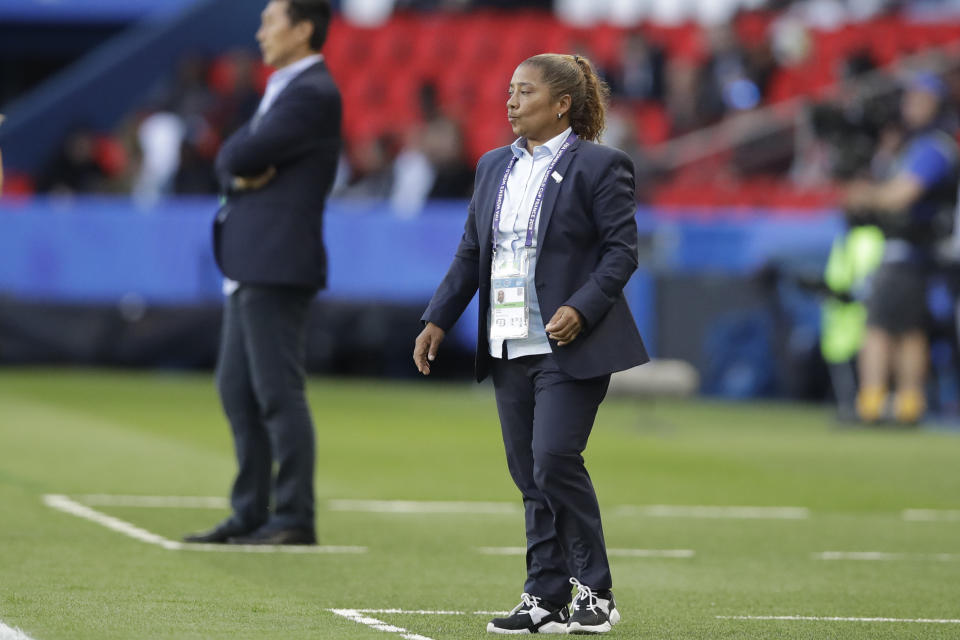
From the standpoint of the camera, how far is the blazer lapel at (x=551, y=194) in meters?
5.74

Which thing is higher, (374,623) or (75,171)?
(75,171)

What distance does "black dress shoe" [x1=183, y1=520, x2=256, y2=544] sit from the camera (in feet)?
25.0

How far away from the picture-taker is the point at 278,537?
7.59m

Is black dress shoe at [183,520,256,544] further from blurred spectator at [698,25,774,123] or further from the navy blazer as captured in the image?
blurred spectator at [698,25,774,123]

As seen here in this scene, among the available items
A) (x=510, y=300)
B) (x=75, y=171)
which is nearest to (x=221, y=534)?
(x=510, y=300)

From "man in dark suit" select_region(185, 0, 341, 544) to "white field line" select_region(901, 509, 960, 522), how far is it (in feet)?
11.5

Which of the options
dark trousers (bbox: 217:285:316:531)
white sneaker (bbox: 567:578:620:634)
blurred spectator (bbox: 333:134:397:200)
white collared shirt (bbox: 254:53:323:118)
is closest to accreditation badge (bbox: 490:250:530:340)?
white sneaker (bbox: 567:578:620:634)

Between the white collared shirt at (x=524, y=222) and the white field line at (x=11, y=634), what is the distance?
174 centimetres

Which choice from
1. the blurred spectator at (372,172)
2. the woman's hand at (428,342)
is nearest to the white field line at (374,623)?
the woman's hand at (428,342)

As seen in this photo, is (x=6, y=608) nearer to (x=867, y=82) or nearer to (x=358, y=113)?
(x=867, y=82)

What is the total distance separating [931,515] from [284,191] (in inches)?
162

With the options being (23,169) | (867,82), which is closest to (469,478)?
(867,82)

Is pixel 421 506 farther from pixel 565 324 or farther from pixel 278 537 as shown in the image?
pixel 565 324

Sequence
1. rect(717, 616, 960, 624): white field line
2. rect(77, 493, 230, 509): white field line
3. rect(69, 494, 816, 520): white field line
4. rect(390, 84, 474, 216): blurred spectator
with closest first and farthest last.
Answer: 1. rect(717, 616, 960, 624): white field line
2. rect(77, 493, 230, 509): white field line
3. rect(69, 494, 816, 520): white field line
4. rect(390, 84, 474, 216): blurred spectator
